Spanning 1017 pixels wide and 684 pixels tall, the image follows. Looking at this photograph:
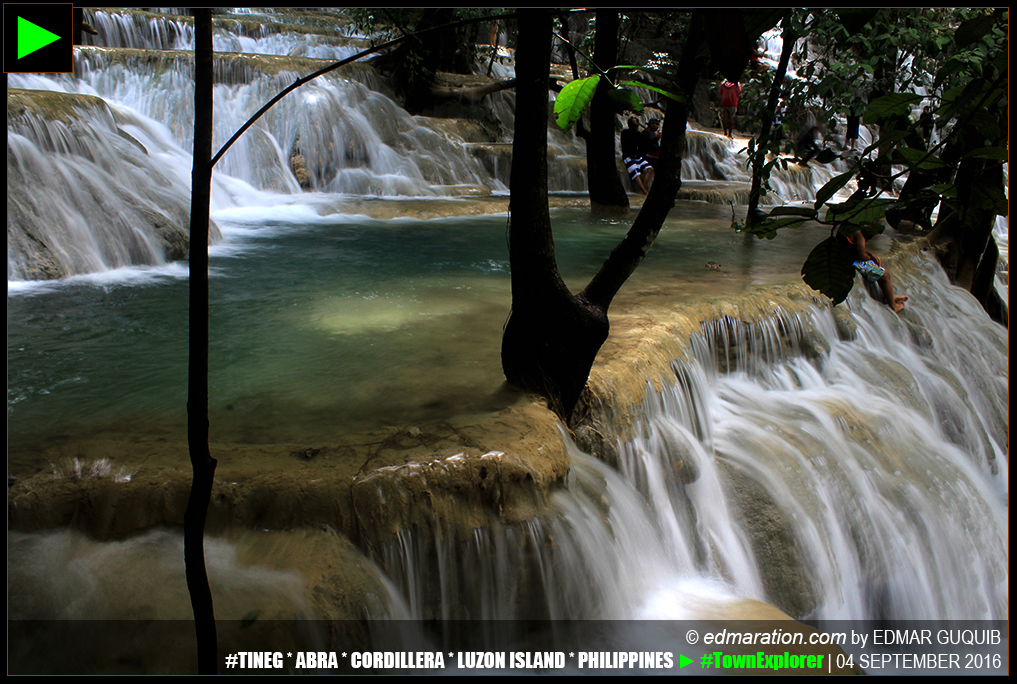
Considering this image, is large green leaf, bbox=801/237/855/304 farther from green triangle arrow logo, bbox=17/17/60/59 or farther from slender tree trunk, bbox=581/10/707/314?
slender tree trunk, bbox=581/10/707/314

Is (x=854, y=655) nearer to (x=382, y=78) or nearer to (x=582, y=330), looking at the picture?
(x=582, y=330)

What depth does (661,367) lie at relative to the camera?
435 cm

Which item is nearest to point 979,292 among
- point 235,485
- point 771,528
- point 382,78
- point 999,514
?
point 999,514

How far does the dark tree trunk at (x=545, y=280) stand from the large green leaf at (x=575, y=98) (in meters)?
2.08

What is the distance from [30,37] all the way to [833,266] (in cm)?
146

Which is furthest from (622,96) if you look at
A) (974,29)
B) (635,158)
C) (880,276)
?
(635,158)

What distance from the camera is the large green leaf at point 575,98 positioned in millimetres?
1273

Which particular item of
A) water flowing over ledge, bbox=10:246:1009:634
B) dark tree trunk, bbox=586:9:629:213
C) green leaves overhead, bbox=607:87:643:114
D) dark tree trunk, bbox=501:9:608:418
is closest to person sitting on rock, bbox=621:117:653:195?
dark tree trunk, bbox=586:9:629:213

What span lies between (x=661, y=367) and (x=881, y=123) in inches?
121

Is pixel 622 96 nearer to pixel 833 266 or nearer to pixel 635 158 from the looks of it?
pixel 833 266

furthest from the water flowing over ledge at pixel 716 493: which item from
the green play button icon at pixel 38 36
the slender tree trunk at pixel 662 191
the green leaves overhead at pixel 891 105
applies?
the green leaves overhead at pixel 891 105

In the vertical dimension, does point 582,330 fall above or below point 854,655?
above

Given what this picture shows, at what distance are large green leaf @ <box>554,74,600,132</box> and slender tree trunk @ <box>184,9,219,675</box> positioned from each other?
711 millimetres

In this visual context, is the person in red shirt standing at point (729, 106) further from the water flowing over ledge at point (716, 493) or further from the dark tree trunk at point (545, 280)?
the dark tree trunk at point (545, 280)
